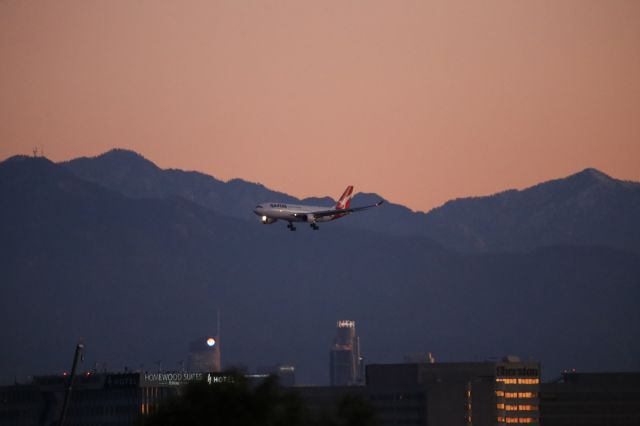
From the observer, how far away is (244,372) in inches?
3612

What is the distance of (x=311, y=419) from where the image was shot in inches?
3516

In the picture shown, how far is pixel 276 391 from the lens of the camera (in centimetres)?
8962

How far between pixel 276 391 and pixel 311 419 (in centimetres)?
252

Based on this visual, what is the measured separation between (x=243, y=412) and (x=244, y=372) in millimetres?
3714

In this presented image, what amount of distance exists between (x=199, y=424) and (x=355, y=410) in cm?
886

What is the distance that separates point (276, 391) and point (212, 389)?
361 centimetres

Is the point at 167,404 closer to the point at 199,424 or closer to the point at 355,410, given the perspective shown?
the point at 199,424

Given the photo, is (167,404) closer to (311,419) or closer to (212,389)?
(212,389)

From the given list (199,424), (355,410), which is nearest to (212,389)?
(199,424)

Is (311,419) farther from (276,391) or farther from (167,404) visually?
(167,404)

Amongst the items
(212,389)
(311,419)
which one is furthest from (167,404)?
(311,419)

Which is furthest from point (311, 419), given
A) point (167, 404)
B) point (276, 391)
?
point (167, 404)

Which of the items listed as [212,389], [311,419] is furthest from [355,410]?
[212,389]

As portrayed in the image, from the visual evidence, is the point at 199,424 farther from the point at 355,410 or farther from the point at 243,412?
the point at 355,410
